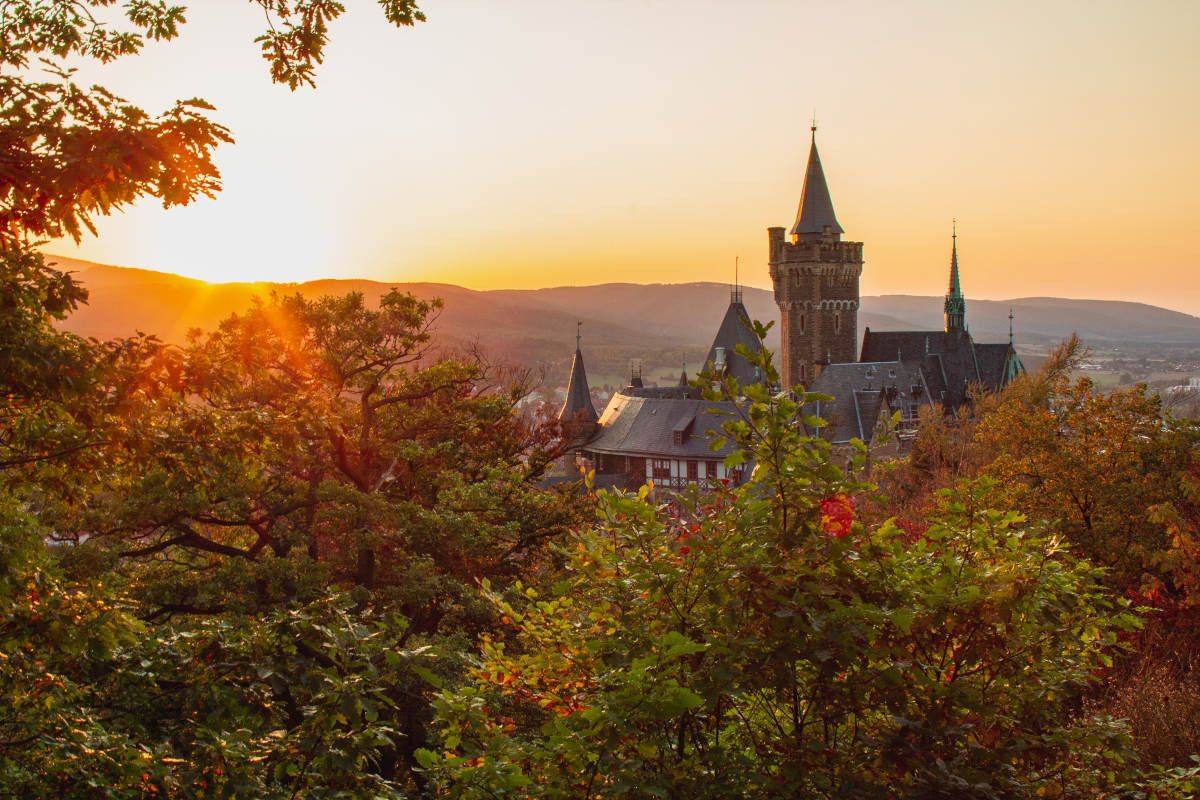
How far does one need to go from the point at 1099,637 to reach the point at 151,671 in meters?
5.44

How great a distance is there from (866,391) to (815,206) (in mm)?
22695

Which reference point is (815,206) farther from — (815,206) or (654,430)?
(654,430)

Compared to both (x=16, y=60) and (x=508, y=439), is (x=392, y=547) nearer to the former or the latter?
(x=508, y=439)

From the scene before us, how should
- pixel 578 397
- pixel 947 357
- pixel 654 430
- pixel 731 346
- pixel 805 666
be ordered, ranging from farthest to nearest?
pixel 947 357
pixel 731 346
pixel 578 397
pixel 654 430
pixel 805 666

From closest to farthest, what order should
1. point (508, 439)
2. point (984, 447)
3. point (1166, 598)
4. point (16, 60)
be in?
point (16, 60) → point (1166, 598) → point (508, 439) → point (984, 447)

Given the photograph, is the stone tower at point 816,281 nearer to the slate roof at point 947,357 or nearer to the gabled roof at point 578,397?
the slate roof at point 947,357

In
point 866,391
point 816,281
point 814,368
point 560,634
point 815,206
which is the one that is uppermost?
point 815,206

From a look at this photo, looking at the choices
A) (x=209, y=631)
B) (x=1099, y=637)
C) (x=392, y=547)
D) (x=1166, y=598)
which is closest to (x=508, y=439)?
(x=392, y=547)

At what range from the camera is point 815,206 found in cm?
7056

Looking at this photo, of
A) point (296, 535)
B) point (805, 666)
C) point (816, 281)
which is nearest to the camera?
point (805, 666)

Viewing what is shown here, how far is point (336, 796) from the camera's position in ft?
13.5

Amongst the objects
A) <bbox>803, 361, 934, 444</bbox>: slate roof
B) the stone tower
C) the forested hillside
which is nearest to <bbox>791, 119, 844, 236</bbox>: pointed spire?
the stone tower

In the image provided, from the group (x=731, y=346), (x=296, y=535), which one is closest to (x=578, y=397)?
(x=731, y=346)

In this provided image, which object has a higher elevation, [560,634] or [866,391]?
[560,634]
